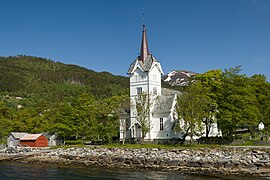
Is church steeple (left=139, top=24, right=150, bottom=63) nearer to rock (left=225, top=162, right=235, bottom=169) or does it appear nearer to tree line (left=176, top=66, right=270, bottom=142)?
tree line (left=176, top=66, right=270, bottom=142)

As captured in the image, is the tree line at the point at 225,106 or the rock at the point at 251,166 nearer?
the rock at the point at 251,166

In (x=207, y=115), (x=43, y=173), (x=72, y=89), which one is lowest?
(x=43, y=173)

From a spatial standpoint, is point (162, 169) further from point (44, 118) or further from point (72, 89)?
point (72, 89)

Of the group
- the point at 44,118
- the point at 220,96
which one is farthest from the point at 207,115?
the point at 44,118

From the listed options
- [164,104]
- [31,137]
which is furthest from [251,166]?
[31,137]

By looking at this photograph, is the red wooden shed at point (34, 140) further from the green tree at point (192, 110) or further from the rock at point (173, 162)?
the rock at point (173, 162)

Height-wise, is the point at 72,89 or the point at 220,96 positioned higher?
the point at 72,89

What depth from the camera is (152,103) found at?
52500 mm

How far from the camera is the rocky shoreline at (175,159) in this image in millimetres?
30203

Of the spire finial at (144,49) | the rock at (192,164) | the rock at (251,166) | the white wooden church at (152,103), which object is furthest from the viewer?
the spire finial at (144,49)

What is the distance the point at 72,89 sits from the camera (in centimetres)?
19038

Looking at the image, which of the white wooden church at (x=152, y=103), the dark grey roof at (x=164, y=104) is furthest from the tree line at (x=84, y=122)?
the dark grey roof at (x=164, y=104)

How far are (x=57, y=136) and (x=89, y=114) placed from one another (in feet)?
31.6

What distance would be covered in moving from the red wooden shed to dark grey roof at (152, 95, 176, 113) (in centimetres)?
2319
